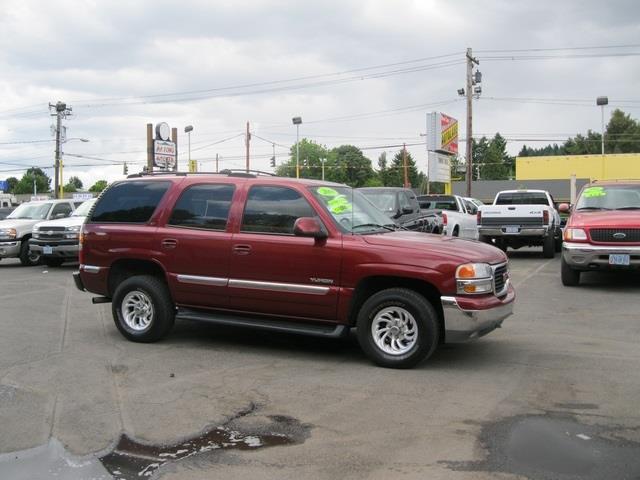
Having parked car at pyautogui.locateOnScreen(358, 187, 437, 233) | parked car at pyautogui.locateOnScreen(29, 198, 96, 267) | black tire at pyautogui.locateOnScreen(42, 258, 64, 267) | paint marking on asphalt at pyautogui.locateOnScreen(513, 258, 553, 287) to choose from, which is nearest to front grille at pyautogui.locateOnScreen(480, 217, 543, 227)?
paint marking on asphalt at pyautogui.locateOnScreen(513, 258, 553, 287)

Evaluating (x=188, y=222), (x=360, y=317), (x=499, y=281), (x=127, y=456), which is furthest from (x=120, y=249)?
(x=499, y=281)

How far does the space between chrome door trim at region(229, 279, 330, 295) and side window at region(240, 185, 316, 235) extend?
53cm

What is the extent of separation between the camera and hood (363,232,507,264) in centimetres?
614

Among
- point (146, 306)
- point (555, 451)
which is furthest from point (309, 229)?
point (555, 451)

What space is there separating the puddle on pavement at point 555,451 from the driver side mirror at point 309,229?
2.49 meters

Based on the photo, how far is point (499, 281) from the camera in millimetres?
6504

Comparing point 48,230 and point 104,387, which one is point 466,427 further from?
point 48,230

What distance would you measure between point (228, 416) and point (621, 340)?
16.0 feet

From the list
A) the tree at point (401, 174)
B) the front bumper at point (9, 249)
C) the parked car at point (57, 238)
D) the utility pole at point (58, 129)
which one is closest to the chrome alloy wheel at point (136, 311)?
the parked car at point (57, 238)

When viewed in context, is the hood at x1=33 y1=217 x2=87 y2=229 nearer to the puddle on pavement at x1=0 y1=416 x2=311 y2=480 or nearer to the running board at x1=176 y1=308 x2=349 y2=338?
the running board at x1=176 y1=308 x2=349 y2=338

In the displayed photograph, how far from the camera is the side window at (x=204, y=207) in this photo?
707 centimetres

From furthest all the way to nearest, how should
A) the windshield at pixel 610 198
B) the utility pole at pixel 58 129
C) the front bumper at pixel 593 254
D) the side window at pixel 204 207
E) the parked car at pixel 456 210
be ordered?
the utility pole at pixel 58 129 → the parked car at pixel 456 210 → the windshield at pixel 610 198 → the front bumper at pixel 593 254 → the side window at pixel 204 207

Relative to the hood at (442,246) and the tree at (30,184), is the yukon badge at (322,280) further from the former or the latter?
the tree at (30,184)

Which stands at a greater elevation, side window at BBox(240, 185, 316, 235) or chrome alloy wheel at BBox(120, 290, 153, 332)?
side window at BBox(240, 185, 316, 235)
